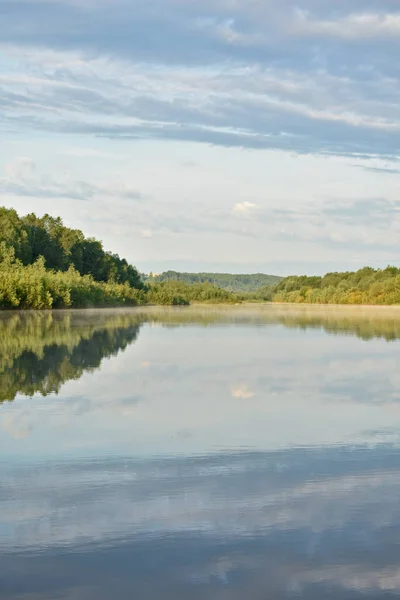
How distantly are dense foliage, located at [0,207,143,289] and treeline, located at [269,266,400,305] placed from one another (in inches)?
1049

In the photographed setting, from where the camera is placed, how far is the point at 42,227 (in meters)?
76.7

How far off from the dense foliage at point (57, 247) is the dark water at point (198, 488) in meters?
50.5

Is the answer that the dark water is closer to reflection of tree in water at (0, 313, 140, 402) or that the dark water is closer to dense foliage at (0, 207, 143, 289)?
reflection of tree in water at (0, 313, 140, 402)

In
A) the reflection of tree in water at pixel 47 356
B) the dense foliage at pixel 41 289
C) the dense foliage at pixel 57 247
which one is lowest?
the reflection of tree in water at pixel 47 356

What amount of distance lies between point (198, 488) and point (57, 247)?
7116 centimetres

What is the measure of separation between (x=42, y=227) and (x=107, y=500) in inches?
2890

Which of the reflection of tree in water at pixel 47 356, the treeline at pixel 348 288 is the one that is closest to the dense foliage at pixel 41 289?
the reflection of tree in water at pixel 47 356

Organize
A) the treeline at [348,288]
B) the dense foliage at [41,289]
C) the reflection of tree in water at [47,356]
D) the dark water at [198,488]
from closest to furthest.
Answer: the dark water at [198,488], the reflection of tree in water at [47,356], the dense foliage at [41,289], the treeline at [348,288]

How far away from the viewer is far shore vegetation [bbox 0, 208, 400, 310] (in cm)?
4912

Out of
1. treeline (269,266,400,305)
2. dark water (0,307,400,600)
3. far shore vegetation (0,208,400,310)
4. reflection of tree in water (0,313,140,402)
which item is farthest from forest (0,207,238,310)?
dark water (0,307,400,600)

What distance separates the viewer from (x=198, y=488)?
17.3ft

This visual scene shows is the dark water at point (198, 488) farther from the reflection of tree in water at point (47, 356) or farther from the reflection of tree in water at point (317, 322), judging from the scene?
the reflection of tree in water at point (317, 322)

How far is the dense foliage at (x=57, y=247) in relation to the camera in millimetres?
63844

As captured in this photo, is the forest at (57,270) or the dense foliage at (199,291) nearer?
the forest at (57,270)
